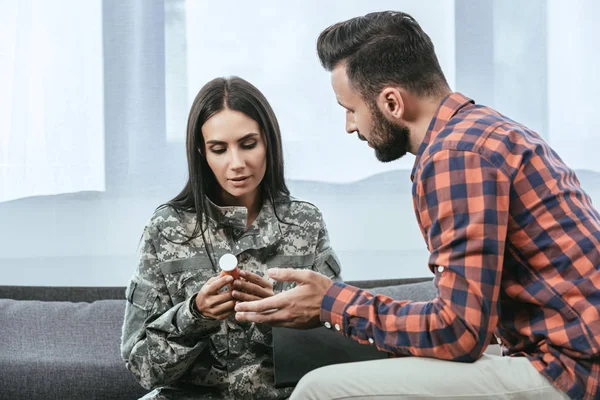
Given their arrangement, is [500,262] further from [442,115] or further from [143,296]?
[143,296]

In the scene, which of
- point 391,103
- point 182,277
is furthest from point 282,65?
point 391,103

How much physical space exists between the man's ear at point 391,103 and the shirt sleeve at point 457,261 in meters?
0.22

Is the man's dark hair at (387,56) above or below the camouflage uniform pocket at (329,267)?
above

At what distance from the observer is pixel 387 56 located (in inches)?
57.3

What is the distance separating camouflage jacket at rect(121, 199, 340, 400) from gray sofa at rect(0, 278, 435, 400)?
0.47m

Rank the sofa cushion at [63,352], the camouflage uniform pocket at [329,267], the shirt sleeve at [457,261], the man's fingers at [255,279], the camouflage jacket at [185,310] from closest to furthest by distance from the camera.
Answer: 1. the shirt sleeve at [457,261]
2. the man's fingers at [255,279]
3. the camouflage jacket at [185,310]
4. the camouflage uniform pocket at [329,267]
5. the sofa cushion at [63,352]

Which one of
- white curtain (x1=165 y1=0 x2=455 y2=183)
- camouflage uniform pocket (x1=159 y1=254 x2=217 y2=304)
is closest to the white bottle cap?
camouflage uniform pocket (x1=159 y1=254 x2=217 y2=304)

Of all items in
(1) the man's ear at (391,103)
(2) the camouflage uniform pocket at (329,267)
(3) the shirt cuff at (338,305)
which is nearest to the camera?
(3) the shirt cuff at (338,305)

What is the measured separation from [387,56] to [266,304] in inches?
20.7

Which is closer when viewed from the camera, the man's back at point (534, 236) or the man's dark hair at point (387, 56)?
the man's back at point (534, 236)

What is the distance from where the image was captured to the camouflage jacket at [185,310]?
1.65 m

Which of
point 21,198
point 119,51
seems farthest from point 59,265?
point 119,51

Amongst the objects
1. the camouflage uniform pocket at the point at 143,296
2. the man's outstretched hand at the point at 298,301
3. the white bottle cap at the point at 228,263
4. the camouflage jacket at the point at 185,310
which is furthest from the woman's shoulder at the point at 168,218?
the man's outstretched hand at the point at 298,301

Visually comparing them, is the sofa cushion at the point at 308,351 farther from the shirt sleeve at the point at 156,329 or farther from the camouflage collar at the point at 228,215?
the camouflage collar at the point at 228,215
